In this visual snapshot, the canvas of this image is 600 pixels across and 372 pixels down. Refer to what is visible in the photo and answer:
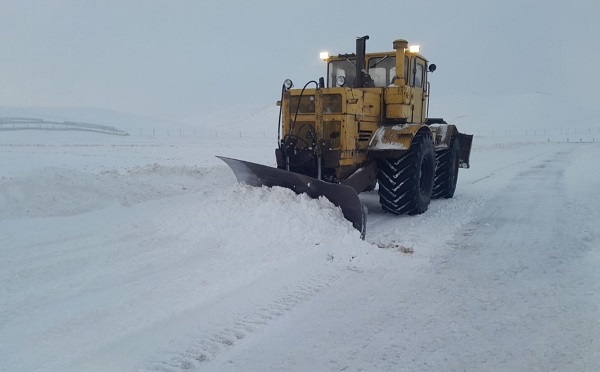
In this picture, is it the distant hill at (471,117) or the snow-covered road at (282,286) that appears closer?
the snow-covered road at (282,286)

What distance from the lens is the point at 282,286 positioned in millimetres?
4547

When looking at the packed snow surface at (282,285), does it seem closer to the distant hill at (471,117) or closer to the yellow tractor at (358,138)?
the yellow tractor at (358,138)

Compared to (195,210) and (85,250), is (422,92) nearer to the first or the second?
(195,210)

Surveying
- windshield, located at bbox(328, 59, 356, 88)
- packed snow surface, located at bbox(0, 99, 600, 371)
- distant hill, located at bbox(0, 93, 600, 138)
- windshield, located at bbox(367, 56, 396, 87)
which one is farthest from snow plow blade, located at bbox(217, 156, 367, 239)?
distant hill, located at bbox(0, 93, 600, 138)

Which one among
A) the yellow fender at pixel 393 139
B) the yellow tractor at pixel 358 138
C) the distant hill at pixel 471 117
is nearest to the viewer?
the yellow tractor at pixel 358 138

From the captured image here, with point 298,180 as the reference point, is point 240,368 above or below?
below

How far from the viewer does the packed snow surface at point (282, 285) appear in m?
3.34

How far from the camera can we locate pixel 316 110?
7.06 m

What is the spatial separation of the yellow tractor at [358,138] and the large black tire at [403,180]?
0.02m

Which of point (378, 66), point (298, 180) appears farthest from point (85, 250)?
point (378, 66)

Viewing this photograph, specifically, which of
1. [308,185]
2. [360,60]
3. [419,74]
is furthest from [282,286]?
[419,74]

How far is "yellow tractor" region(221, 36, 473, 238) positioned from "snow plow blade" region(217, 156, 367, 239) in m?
0.01

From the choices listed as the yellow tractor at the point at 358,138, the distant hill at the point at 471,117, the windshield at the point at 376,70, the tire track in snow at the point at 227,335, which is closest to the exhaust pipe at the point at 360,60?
the yellow tractor at the point at 358,138

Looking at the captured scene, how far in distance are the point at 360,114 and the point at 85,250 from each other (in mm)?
4308
